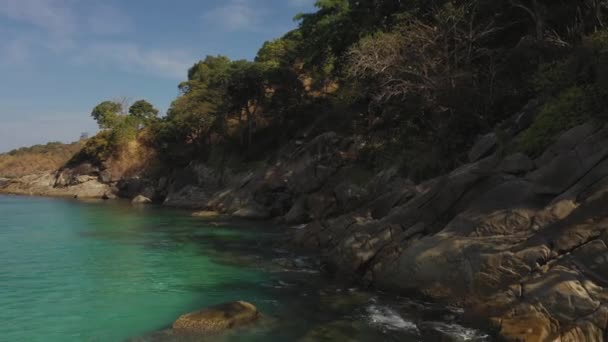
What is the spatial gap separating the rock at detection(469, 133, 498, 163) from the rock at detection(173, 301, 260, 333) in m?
11.1

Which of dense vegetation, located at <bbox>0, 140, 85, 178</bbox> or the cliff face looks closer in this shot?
the cliff face

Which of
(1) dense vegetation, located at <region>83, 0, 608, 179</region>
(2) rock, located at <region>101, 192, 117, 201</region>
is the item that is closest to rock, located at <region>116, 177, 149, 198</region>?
(2) rock, located at <region>101, 192, 117, 201</region>

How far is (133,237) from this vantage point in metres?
26.0

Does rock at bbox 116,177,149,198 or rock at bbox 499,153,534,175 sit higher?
rock at bbox 499,153,534,175

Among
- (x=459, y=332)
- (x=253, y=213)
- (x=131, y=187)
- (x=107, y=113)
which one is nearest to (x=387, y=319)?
(x=459, y=332)

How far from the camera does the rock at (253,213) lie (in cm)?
3562

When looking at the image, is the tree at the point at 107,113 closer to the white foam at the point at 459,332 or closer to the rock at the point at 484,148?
the rock at the point at 484,148

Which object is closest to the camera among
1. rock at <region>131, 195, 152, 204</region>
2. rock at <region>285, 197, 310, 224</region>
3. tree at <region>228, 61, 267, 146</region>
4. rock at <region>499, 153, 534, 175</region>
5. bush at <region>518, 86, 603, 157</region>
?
rock at <region>499, 153, 534, 175</region>

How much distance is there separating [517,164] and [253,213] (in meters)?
24.2

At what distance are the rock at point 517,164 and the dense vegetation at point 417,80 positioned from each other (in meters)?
1.12

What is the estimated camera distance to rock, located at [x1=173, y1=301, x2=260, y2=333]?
10.8 metres

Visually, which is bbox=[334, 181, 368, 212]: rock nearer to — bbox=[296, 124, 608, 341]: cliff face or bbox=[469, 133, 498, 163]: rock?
bbox=[469, 133, 498, 163]: rock

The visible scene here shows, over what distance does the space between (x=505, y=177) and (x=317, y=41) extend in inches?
1241

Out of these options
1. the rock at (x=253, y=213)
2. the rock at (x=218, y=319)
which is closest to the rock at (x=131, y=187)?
the rock at (x=253, y=213)
